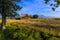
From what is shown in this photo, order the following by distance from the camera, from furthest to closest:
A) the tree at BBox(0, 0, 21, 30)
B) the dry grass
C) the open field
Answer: the tree at BBox(0, 0, 21, 30)
the open field
the dry grass

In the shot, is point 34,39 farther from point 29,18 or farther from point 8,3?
point 29,18

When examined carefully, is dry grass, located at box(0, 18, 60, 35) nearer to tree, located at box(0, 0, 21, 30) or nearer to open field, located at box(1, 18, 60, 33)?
open field, located at box(1, 18, 60, 33)

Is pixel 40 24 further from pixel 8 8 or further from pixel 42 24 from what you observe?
pixel 8 8

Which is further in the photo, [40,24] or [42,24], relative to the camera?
[40,24]

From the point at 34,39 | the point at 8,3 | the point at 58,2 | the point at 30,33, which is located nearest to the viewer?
the point at 58,2

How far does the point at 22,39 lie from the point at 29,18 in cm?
1066

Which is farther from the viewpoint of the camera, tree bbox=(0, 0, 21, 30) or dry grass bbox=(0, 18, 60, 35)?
tree bbox=(0, 0, 21, 30)

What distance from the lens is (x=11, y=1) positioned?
70.6 ft

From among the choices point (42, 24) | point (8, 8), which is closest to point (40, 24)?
point (42, 24)

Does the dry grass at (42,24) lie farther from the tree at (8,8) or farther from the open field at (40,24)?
the tree at (8,8)

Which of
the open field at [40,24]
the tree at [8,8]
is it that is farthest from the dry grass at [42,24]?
the tree at [8,8]

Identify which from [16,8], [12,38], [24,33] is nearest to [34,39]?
[24,33]

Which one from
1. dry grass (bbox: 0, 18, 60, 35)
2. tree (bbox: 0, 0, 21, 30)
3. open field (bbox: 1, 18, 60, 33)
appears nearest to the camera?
dry grass (bbox: 0, 18, 60, 35)

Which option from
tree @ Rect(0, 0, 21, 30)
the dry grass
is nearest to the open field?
the dry grass
